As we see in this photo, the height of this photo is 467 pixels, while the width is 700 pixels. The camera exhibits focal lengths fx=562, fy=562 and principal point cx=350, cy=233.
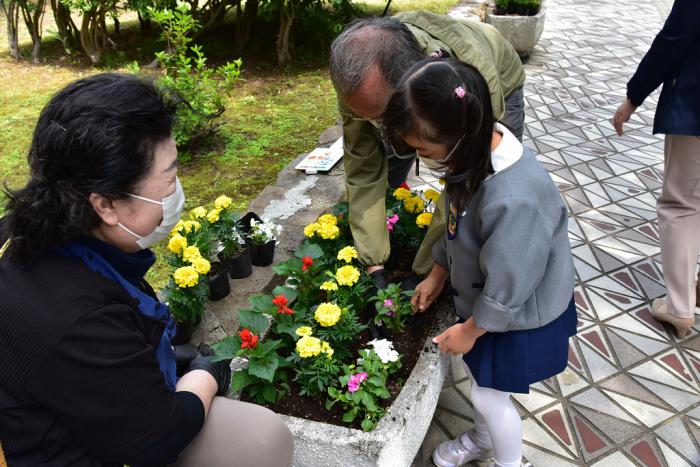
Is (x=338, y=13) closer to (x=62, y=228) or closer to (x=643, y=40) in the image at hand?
(x=643, y=40)

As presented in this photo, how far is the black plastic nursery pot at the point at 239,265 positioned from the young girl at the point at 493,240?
121 cm

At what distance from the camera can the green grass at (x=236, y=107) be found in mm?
4406

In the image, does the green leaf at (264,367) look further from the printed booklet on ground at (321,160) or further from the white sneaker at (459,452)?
the printed booklet on ground at (321,160)

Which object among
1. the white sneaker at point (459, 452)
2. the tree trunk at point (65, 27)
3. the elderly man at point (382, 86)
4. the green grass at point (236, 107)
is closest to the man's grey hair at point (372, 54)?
the elderly man at point (382, 86)

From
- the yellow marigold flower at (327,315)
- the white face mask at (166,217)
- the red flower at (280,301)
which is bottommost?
the yellow marigold flower at (327,315)

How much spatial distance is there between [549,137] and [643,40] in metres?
4.23

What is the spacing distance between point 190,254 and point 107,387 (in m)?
1.16

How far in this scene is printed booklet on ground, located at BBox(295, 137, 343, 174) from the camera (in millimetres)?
4000

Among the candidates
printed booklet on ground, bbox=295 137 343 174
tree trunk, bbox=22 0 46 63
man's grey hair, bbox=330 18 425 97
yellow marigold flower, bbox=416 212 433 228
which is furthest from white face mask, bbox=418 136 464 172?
tree trunk, bbox=22 0 46 63

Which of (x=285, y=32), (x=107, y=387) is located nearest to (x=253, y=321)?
(x=107, y=387)

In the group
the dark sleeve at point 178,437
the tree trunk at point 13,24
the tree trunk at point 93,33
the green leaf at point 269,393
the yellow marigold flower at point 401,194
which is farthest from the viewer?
the tree trunk at point 13,24

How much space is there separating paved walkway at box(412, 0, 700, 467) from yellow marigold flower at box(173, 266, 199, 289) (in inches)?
45.5

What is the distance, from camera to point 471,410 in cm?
247

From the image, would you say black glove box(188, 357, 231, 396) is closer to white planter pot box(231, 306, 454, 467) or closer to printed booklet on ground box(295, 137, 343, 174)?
white planter pot box(231, 306, 454, 467)
